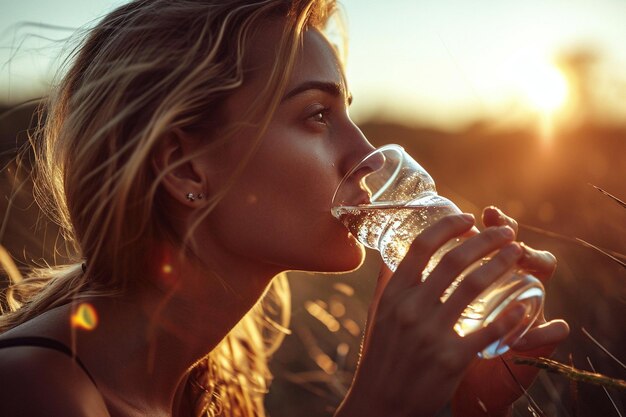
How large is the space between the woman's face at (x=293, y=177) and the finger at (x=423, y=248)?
615mm

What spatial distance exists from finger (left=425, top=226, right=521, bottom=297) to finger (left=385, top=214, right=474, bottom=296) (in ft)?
0.15

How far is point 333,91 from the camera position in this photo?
244 centimetres

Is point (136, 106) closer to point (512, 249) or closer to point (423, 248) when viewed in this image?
point (423, 248)

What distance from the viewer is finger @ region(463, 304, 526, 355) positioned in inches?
64.5

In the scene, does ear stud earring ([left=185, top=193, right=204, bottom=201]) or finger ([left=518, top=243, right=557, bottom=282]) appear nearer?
finger ([left=518, top=243, right=557, bottom=282])

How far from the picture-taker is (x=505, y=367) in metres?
2.38

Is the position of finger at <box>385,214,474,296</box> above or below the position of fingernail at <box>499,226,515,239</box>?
below

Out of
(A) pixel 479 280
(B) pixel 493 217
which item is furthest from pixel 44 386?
(B) pixel 493 217

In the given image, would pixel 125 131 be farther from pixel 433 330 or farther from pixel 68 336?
pixel 433 330

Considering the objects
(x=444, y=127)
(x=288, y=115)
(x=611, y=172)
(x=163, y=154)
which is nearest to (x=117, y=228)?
(x=163, y=154)

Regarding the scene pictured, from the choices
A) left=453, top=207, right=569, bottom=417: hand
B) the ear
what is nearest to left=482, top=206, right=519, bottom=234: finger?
left=453, top=207, right=569, bottom=417: hand

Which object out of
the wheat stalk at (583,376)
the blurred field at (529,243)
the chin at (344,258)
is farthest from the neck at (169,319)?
the wheat stalk at (583,376)

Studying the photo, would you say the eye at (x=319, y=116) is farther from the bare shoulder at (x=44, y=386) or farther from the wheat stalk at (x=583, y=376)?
the wheat stalk at (x=583, y=376)

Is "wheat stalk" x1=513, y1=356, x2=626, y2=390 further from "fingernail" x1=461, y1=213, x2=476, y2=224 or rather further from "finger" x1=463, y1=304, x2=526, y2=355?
"fingernail" x1=461, y1=213, x2=476, y2=224
